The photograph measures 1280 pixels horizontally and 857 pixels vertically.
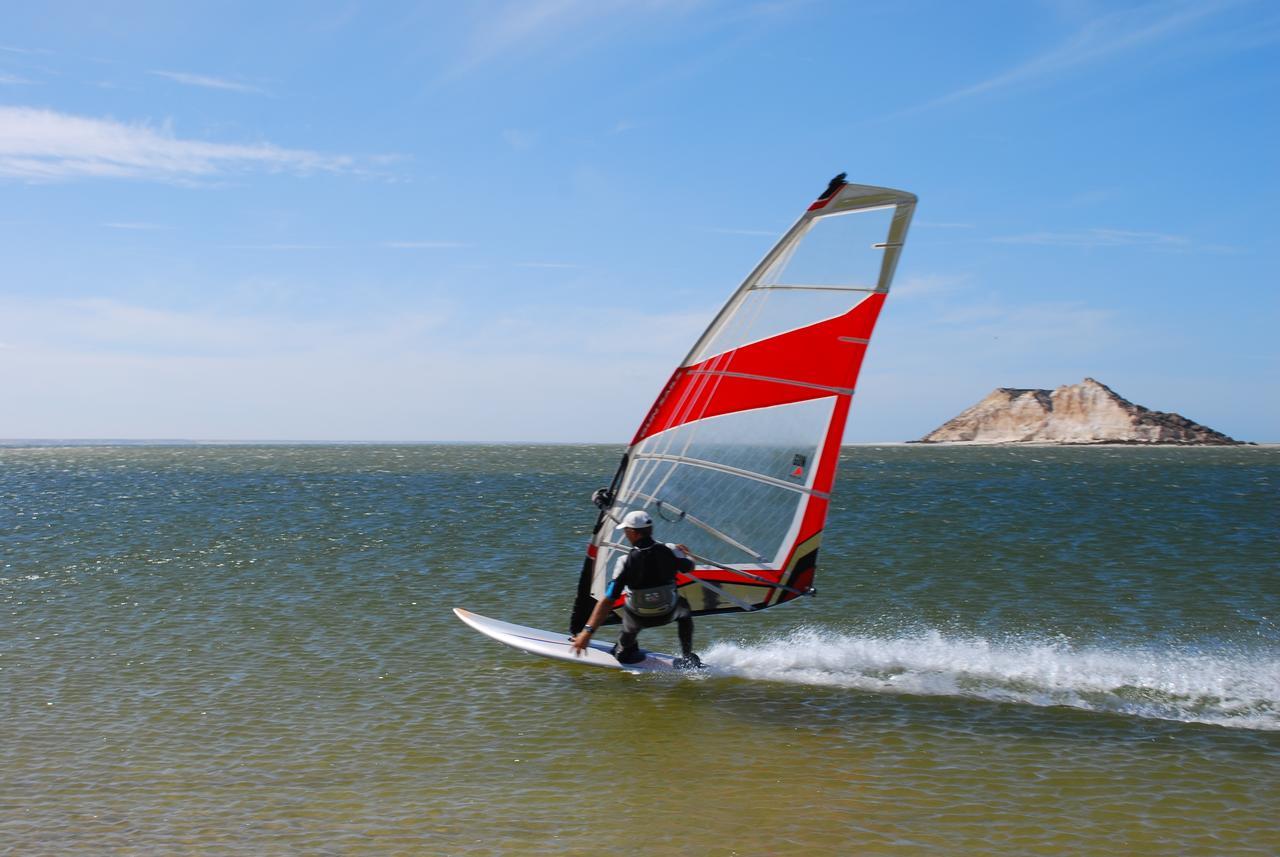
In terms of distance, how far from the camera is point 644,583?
853 cm

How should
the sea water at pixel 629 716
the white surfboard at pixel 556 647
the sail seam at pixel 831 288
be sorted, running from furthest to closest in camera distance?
the white surfboard at pixel 556 647 < the sail seam at pixel 831 288 < the sea water at pixel 629 716

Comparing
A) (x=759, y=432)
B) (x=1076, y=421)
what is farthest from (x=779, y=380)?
(x=1076, y=421)

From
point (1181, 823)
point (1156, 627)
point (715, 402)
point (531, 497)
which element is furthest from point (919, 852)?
point (531, 497)

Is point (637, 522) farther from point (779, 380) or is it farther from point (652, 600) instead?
point (779, 380)

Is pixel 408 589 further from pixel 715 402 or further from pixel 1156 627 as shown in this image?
pixel 1156 627

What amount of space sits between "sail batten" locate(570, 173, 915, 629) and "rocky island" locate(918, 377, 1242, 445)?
123406mm

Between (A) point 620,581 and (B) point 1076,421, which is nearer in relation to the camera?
(A) point 620,581

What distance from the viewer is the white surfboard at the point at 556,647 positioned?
9.48 meters

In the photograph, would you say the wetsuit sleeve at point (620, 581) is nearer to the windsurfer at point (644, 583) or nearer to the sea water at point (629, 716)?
the windsurfer at point (644, 583)

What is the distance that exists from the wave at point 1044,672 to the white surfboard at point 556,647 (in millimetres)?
714

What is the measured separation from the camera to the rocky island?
122188mm

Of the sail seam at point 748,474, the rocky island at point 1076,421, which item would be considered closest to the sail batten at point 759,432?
the sail seam at point 748,474

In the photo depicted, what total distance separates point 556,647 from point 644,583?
2.03m

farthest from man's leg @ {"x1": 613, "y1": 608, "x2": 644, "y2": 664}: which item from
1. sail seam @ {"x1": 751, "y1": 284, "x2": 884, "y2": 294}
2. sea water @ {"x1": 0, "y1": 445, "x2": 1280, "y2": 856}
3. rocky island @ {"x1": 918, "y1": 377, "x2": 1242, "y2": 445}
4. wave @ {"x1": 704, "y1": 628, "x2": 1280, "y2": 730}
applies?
rocky island @ {"x1": 918, "y1": 377, "x2": 1242, "y2": 445}
